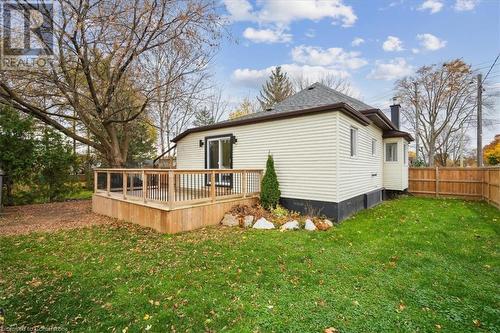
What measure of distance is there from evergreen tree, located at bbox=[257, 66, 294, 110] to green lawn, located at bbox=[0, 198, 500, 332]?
76.9ft

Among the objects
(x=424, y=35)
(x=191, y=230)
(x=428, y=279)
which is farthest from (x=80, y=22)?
(x=424, y=35)

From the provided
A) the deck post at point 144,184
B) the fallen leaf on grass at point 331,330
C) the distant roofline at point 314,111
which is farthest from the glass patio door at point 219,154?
the fallen leaf on grass at point 331,330

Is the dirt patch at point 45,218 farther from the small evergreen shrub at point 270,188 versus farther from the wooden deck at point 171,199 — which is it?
the small evergreen shrub at point 270,188

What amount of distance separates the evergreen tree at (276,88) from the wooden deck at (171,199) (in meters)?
20.7

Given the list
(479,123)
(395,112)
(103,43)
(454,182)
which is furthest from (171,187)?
(479,123)

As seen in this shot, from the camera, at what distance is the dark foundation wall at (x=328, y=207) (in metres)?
6.77

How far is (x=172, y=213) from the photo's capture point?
227 inches

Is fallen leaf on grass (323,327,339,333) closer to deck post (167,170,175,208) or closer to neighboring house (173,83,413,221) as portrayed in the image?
deck post (167,170,175,208)

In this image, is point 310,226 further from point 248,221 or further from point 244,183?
→ point 244,183

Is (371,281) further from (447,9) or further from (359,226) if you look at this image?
(447,9)

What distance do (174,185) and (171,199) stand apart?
344mm

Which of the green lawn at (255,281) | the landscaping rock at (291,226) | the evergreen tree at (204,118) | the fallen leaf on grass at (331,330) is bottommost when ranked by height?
the fallen leaf on grass at (331,330)

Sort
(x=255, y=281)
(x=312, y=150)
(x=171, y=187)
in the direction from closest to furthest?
(x=255, y=281)
(x=171, y=187)
(x=312, y=150)

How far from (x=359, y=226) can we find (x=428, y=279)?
2.90 m
